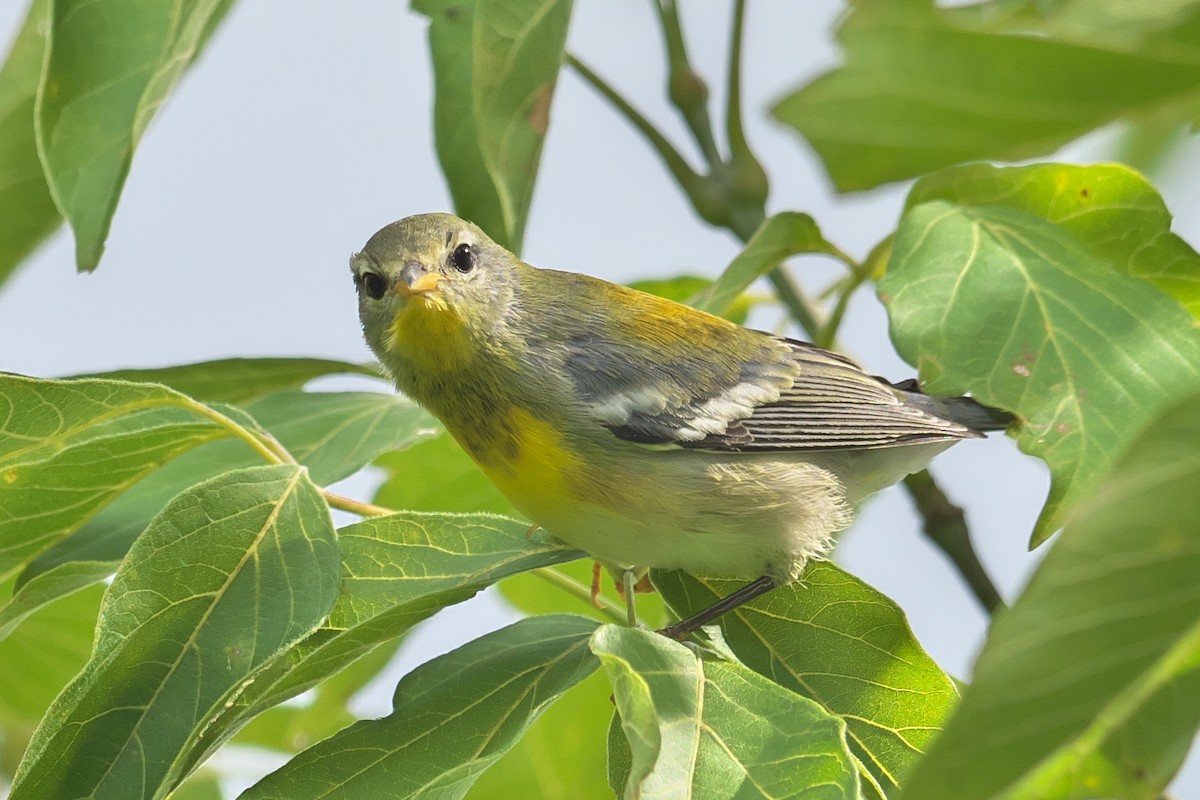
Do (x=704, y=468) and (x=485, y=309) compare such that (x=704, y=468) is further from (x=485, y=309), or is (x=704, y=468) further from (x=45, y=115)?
(x=45, y=115)

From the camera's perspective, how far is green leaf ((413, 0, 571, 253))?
2275mm

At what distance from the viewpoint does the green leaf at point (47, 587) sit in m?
2.23

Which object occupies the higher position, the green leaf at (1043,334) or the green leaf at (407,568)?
the green leaf at (1043,334)

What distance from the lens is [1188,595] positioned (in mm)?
1054

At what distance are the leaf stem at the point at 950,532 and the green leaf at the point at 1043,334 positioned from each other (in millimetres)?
661

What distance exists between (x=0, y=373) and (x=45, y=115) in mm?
417

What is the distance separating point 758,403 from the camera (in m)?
3.23

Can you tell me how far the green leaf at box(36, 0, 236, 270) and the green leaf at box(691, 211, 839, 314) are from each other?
110cm

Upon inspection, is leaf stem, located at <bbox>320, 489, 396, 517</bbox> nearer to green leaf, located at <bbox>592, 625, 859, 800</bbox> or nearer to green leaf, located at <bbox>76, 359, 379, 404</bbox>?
green leaf, located at <bbox>76, 359, 379, 404</bbox>

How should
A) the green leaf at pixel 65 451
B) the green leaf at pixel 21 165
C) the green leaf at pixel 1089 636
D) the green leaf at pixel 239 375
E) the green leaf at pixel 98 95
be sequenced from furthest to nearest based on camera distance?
the green leaf at pixel 239 375 → the green leaf at pixel 21 165 → the green leaf at pixel 65 451 → the green leaf at pixel 98 95 → the green leaf at pixel 1089 636

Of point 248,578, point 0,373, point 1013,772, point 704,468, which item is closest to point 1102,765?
point 1013,772

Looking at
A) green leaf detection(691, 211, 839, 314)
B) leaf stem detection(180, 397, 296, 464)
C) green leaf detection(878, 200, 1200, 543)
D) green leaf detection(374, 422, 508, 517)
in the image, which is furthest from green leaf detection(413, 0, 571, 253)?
green leaf detection(374, 422, 508, 517)

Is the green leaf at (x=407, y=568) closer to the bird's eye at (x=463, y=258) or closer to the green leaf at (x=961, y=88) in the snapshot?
the bird's eye at (x=463, y=258)

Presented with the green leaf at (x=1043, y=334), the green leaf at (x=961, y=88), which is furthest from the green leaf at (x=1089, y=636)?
the green leaf at (x=1043, y=334)
